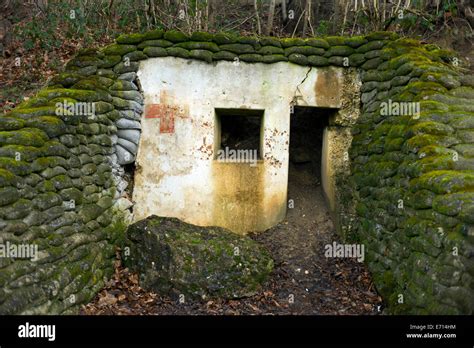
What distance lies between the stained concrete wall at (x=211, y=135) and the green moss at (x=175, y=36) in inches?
11.0

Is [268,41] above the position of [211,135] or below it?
above

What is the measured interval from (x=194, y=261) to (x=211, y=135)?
1777 millimetres

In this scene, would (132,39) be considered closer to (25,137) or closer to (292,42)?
(292,42)

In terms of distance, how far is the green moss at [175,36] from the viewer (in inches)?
232

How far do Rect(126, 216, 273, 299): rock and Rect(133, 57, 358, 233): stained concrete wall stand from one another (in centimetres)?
55

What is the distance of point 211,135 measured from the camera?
597 centimetres

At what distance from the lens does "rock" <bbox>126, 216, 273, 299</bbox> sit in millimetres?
4977

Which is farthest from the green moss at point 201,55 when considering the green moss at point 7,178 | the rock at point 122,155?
the green moss at point 7,178

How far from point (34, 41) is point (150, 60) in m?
4.07

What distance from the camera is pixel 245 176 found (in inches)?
237

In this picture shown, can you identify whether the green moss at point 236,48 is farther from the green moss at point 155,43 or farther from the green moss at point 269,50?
the green moss at point 155,43

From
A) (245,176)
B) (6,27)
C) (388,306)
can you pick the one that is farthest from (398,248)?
(6,27)

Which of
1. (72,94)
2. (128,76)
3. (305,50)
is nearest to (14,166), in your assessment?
(72,94)

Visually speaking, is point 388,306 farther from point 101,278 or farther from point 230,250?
point 101,278
